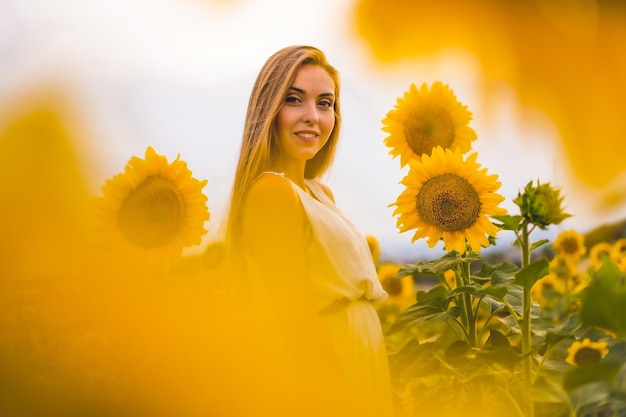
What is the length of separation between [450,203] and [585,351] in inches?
21.9

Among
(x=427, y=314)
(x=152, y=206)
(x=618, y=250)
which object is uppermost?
(x=152, y=206)

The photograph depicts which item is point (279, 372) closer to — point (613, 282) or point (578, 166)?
point (613, 282)

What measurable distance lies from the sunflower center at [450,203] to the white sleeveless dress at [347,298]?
13 cm

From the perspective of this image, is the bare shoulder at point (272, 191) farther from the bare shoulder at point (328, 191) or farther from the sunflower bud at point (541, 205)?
the sunflower bud at point (541, 205)

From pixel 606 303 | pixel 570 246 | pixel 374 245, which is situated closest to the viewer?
pixel 606 303

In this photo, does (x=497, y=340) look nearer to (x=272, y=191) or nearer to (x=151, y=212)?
(x=272, y=191)

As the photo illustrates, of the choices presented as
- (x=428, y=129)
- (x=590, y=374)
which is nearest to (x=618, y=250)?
(x=428, y=129)

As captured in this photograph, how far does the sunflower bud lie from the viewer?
0.93 m

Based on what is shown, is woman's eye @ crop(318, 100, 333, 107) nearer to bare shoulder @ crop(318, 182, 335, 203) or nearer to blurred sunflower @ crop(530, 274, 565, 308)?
bare shoulder @ crop(318, 182, 335, 203)

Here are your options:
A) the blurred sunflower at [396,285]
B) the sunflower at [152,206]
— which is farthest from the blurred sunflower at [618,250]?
the sunflower at [152,206]

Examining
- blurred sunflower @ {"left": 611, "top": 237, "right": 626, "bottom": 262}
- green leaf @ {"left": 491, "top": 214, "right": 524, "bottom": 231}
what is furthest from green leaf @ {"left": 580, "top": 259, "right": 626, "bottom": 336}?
blurred sunflower @ {"left": 611, "top": 237, "right": 626, "bottom": 262}

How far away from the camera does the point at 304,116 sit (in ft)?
3.32

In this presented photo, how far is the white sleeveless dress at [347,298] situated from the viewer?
96 cm

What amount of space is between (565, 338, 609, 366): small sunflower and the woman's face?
0.67 metres
